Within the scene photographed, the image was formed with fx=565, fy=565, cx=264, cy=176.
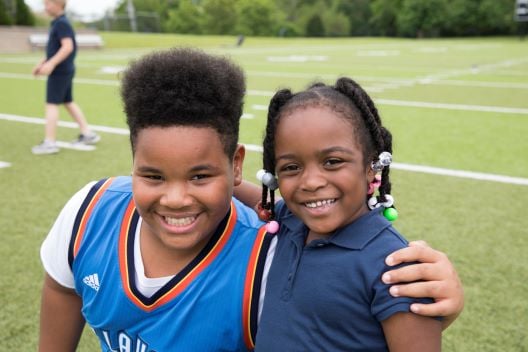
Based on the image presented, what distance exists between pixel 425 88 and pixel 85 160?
7629 millimetres

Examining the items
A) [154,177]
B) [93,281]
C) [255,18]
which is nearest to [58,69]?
[93,281]

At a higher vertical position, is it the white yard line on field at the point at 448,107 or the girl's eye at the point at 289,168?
the girl's eye at the point at 289,168

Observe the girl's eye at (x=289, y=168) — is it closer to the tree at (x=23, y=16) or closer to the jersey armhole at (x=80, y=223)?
the jersey armhole at (x=80, y=223)

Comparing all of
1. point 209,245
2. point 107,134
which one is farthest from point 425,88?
point 209,245

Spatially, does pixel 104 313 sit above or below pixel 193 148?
below

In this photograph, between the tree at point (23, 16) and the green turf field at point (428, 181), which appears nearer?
the green turf field at point (428, 181)

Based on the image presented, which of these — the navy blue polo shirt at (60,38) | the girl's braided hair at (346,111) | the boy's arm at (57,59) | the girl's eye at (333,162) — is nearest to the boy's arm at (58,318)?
the girl's braided hair at (346,111)

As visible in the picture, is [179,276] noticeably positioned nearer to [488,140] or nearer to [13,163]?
[13,163]

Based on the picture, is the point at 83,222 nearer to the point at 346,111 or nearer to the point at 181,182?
the point at 181,182

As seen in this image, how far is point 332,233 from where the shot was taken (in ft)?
5.55

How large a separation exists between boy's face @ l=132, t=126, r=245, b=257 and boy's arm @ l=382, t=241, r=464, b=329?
52 centimetres

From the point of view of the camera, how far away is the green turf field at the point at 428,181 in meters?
2.89

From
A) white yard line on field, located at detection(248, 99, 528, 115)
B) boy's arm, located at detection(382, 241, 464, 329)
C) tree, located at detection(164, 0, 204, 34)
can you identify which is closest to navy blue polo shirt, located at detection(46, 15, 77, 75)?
white yard line on field, located at detection(248, 99, 528, 115)

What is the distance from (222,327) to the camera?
166cm
